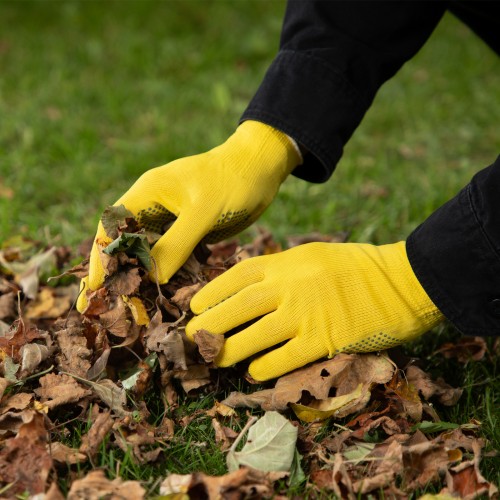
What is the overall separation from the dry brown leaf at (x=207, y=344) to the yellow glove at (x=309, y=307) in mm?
33

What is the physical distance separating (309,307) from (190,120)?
9.17 feet

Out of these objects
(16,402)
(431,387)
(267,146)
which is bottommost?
(431,387)

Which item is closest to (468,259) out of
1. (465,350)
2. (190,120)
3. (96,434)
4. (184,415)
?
(465,350)

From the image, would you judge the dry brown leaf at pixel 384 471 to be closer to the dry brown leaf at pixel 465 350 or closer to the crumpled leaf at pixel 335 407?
the crumpled leaf at pixel 335 407

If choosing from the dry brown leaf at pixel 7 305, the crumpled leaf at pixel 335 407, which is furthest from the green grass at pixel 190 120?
the dry brown leaf at pixel 7 305

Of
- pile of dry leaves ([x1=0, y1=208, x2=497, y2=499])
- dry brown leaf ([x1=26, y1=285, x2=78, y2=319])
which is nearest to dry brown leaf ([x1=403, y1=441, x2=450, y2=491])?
A: pile of dry leaves ([x1=0, y1=208, x2=497, y2=499])

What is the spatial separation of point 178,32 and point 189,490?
494 centimetres

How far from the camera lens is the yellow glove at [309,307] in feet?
6.39

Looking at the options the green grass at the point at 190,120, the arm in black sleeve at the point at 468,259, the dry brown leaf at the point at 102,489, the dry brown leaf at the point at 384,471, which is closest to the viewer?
the dry brown leaf at the point at 102,489

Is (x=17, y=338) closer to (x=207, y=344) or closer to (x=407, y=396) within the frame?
(x=207, y=344)

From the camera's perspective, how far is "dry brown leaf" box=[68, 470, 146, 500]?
5.14 ft

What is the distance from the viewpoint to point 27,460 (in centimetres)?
166

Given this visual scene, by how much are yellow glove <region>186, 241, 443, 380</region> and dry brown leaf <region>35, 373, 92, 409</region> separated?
0.33 metres

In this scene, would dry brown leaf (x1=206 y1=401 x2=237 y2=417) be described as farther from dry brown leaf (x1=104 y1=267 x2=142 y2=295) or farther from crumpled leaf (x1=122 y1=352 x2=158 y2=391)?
dry brown leaf (x1=104 y1=267 x2=142 y2=295)
